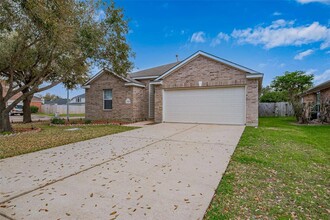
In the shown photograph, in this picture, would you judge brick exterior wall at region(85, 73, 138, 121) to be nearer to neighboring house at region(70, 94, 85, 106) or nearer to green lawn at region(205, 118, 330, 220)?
green lawn at region(205, 118, 330, 220)

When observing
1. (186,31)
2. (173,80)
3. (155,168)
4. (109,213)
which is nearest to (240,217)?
(109,213)

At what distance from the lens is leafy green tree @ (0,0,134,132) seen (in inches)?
284

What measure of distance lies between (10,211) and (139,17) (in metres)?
15.0

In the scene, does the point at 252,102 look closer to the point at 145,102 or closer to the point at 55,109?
the point at 145,102

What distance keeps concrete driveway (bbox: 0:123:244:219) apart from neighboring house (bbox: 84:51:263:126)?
254 inches

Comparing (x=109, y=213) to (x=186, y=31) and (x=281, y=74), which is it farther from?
(x=281, y=74)

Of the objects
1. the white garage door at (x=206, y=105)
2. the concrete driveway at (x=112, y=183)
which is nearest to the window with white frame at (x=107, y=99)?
the white garage door at (x=206, y=105)

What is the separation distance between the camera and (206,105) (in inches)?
497

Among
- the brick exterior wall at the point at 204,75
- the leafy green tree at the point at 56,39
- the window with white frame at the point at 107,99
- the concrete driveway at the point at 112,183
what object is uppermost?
the leafy green tree at the point at 56,39

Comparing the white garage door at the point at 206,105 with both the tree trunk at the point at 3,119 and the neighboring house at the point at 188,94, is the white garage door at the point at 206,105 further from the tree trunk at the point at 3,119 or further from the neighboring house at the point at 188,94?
the tree trunk at the point at 3,119

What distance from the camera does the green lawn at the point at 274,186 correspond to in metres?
2.63

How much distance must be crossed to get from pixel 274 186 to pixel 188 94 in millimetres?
10093

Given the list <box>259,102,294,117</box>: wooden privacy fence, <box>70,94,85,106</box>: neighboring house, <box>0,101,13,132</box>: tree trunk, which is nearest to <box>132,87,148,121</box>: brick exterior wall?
→ <box>0,101,13,132</box>: tree trunk

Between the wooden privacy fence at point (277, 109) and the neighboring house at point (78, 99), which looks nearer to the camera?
the wooden privacy fence at point (277, 109)
